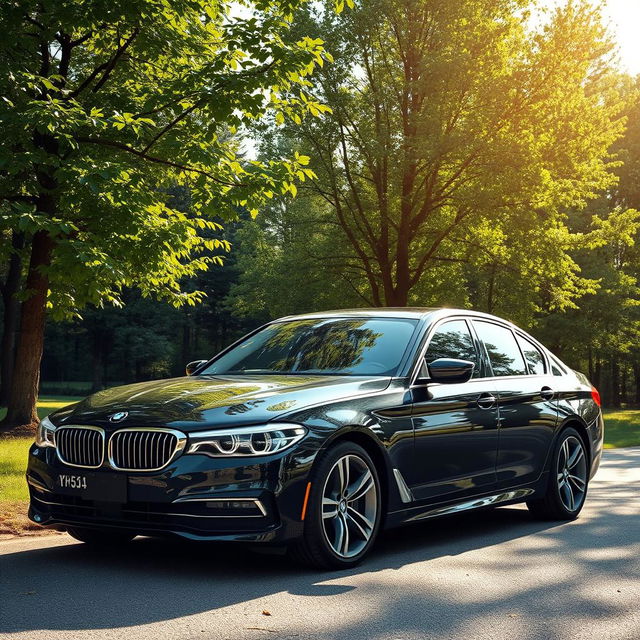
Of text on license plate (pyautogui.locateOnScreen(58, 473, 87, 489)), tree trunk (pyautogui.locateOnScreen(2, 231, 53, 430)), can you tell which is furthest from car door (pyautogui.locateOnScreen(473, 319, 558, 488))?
tree trunk (pyautogui.locateOnScreen(2, 231, 53, 430))

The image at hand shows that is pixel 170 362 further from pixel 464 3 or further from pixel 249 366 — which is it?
pixel 249 366

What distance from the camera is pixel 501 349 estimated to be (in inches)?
331

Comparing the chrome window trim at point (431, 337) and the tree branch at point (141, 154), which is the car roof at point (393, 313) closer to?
the chrome window trim at point (431, 337)

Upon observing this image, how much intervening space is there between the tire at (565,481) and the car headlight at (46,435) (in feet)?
13.5

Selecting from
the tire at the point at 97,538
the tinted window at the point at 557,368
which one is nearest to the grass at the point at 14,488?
the tire at the point at 97,538

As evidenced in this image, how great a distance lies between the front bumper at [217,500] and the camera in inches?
224

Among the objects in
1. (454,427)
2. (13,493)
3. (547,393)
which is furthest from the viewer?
(13,493)

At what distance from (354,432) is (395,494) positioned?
57 cm

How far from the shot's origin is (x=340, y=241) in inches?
1187

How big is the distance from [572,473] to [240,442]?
4199mm

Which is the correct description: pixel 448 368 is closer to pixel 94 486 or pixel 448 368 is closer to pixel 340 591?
pixel 340 591

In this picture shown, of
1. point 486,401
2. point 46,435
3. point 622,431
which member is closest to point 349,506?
point 486,401

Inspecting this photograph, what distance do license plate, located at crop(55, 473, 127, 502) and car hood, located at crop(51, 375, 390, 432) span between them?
12.1 inches

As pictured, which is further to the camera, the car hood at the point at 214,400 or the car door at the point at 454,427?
the car door at the point at 454,427
